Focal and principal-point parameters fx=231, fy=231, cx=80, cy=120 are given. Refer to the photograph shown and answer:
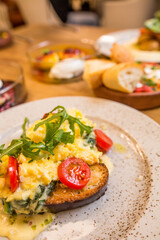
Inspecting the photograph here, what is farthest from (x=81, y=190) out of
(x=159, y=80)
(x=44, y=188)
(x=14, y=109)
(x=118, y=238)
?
(x=159, y=80)

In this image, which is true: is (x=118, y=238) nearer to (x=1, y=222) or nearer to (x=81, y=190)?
(x=81, y=190)

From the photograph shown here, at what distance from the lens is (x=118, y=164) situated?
1.71 metres

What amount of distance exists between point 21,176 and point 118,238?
0.63 m

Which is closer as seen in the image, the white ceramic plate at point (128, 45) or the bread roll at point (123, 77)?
A: the bread roll at point (123, 77)

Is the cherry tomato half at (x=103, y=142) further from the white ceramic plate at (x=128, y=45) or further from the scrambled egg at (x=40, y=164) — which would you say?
the white ceramic plate at (x=128, y=45)

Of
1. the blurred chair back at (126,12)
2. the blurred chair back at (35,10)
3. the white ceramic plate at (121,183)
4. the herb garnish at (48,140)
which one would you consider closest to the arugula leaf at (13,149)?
the herb garnish at (48,140)

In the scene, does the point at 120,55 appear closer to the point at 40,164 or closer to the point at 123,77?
the point at 123,77

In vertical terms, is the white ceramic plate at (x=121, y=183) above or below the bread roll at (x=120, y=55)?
below

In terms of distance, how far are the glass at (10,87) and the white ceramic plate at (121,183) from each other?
0.21m

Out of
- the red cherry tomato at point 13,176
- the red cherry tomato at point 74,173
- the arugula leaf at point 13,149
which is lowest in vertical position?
the red cherry tomato at point 74,173

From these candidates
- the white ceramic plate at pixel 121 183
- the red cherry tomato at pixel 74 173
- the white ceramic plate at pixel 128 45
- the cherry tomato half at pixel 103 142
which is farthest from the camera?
the white ceramic plate at pixel 128 45

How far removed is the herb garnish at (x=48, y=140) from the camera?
1.42m

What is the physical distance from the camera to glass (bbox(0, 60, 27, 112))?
7.58 ft

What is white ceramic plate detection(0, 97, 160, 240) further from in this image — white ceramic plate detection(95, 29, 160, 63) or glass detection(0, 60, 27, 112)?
white ceramic plate detection(95, 29, 160, 63)
